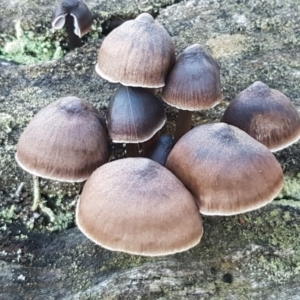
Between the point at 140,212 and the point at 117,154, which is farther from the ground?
the point at 140,212

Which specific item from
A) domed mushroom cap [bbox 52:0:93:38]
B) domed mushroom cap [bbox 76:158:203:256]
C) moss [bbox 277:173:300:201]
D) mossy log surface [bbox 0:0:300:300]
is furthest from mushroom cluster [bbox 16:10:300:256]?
domed mushroom cap [bbox 52:0:93:38]

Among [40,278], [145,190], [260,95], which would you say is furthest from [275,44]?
[40,278]

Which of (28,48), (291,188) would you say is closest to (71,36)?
(28,48)

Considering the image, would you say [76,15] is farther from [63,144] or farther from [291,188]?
[291,188]

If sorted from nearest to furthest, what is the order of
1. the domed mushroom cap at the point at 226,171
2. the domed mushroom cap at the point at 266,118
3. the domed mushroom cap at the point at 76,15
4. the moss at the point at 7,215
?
the domed mushroom cap at the point at 226,171, the domed mushroom cap at the point at 266,118, the moss at the point at 7,215, the domed mushroom cap at the point at 76,15

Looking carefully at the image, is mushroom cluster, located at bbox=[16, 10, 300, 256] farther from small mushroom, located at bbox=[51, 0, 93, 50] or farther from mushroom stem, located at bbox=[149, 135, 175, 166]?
small mushroom, located at bbox=[51, 0, 93, 50]

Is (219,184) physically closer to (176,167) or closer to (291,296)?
(176,167)

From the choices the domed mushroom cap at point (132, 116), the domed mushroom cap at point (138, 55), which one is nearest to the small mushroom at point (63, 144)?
the domed mushroom cap at point (132, 116)

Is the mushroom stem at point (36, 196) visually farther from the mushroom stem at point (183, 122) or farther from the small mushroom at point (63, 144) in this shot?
the mushroom stem at point (183, 122)
